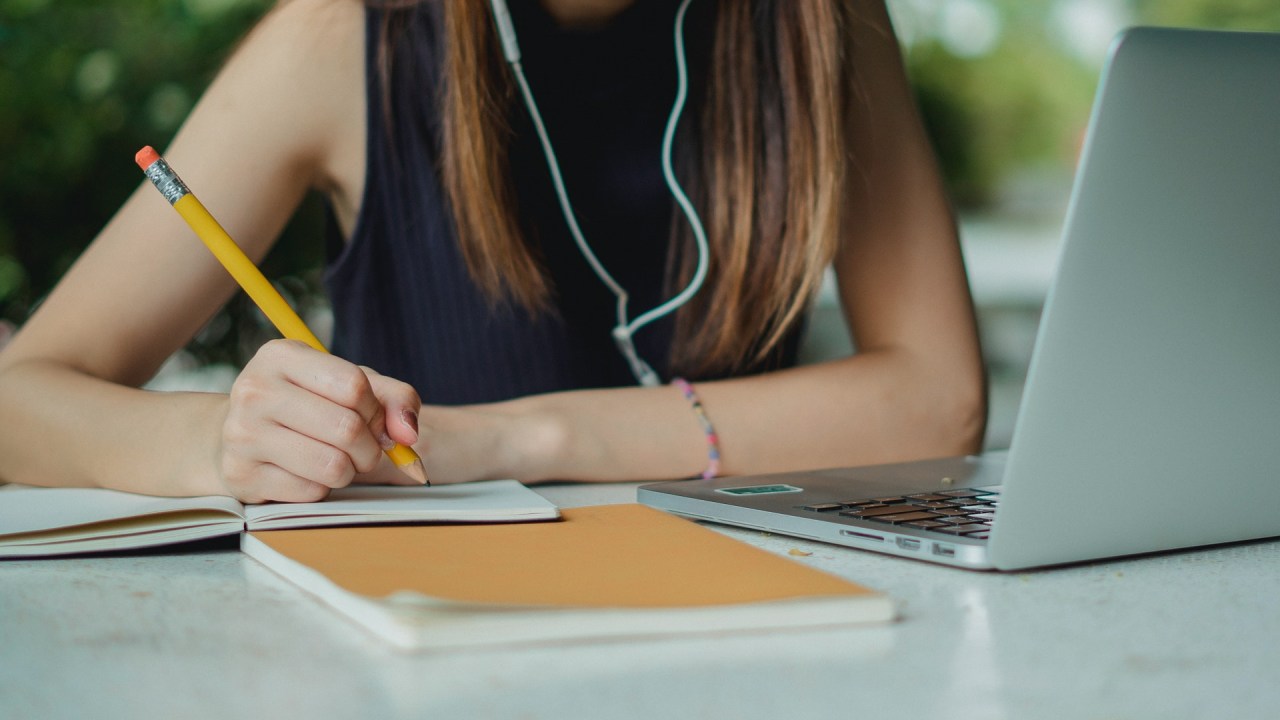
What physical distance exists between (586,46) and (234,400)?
667mm

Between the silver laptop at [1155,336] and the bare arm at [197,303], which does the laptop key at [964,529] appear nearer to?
the silver laptop at [1155,336]

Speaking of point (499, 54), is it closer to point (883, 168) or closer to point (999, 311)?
point (883, 168)

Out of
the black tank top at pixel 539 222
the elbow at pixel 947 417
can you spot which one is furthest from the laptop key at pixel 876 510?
the black tank top at pixel 539 222

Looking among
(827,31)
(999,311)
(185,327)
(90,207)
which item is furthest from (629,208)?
(999,311)

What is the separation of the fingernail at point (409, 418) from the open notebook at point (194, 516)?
45mm

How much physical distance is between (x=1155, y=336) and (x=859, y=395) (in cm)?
54

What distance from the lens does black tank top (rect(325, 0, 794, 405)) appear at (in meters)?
1.17

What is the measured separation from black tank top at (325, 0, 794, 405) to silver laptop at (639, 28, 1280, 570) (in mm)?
666

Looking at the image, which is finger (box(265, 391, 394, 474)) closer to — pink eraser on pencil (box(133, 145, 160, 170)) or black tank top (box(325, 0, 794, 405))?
pink eraser on pencil (box(133, 145, 160, 170))

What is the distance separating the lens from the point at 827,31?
1.11 metres

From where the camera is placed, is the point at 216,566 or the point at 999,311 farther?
the point at 999,311

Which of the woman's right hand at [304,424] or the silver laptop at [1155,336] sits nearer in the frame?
Answer: the silver laptop at [1155,336]

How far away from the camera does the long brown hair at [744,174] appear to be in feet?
3.58

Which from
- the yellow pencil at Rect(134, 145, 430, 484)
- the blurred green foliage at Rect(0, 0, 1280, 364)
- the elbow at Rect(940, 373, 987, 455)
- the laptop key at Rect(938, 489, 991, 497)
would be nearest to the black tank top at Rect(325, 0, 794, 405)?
the elbow at Rect(940, 373, 987, 455)
